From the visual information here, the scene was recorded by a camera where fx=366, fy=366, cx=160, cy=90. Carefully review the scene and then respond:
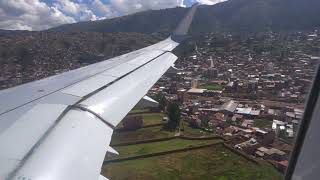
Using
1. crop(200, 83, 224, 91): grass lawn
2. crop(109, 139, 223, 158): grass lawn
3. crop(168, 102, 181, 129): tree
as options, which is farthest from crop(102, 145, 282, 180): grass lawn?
crop(200, 83, 224, 91): grass lawn

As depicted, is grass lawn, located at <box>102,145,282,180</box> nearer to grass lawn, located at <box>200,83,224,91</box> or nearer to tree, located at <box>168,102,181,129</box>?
tree, located at <box>168,102,181,129</box>

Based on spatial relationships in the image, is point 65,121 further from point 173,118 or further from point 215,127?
point 215,127

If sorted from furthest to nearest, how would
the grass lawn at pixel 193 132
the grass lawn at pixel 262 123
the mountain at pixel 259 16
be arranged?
the mountain at pixel 259 16, the grass lawn at pixel 262 123, the grass lawn at pixel 193 132

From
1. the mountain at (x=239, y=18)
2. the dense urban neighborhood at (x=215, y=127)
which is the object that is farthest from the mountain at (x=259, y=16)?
the dense urban neighborhood at (x=215, y=127)

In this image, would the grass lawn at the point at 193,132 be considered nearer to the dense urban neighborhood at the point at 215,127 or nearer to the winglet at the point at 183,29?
the dense urban neighborhood at the point at 215,127

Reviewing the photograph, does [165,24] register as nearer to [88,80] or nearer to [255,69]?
[255,69]

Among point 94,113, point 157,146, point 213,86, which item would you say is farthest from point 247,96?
point 94,113
